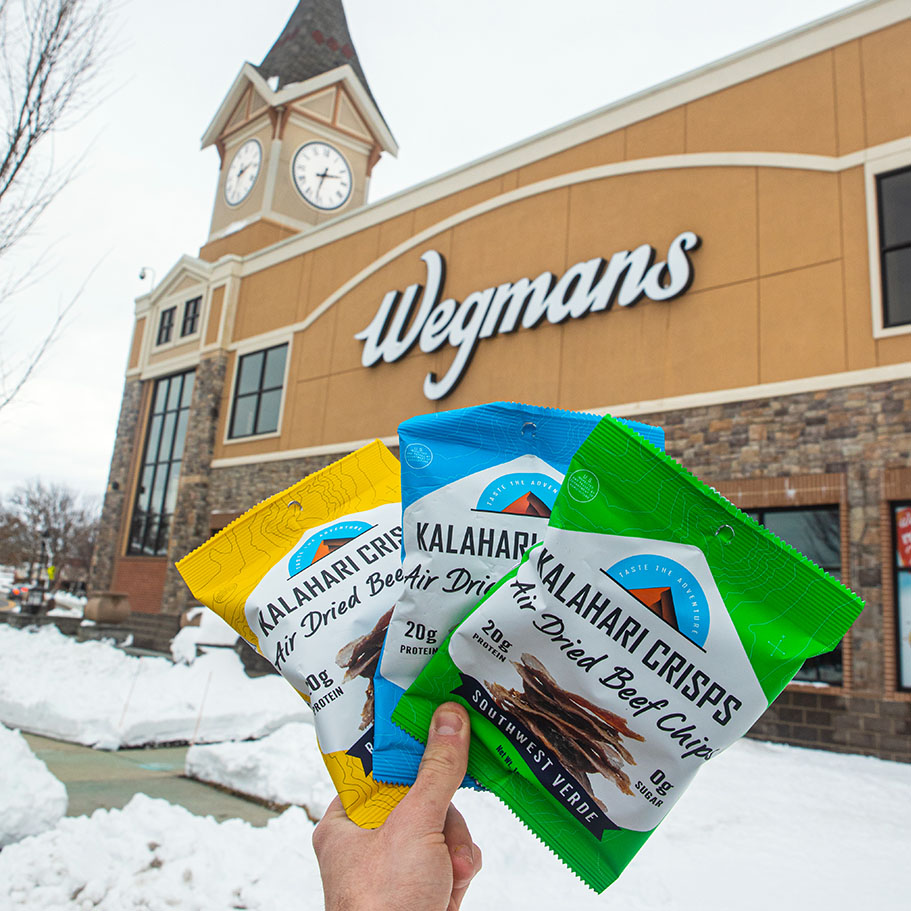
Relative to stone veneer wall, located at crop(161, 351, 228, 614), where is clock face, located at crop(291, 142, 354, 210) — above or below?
above

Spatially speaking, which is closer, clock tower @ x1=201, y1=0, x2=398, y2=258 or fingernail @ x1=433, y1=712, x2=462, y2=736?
fingernail @ x1=433, y1=712, x2=462, y2=736

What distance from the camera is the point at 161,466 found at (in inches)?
873

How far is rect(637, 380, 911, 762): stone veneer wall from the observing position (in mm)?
8656

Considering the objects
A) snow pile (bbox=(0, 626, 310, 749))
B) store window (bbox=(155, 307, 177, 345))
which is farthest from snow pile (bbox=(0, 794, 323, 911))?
store window (bbox=(155, 307, 177, 345))

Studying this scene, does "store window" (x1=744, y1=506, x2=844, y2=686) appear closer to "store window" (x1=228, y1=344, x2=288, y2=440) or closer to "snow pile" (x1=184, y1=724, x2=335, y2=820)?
"snow pile" (x1=184, y1=724, x2=335, y2=820)

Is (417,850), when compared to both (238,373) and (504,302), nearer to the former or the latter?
(504,302)

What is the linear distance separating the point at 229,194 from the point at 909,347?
20.0 m

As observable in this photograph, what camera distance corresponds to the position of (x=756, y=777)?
701 centimetres

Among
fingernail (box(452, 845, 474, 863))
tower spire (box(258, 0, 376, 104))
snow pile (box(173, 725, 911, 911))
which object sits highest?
tower spire (box(258, 0, 376, 104))

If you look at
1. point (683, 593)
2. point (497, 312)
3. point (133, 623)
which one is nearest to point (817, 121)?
point (497, 312)

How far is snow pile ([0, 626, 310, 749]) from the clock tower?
42.9ft

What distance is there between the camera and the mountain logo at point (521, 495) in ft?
4.21

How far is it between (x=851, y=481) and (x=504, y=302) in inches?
261

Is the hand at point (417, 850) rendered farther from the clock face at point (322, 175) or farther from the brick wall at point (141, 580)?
the clock face at point (322, 175)
